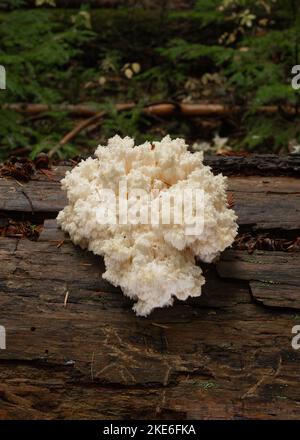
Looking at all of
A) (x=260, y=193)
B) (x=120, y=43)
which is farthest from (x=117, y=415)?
(x=120, y=43)

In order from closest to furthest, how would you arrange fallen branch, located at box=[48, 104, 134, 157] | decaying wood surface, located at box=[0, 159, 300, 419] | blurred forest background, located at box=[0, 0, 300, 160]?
decaying wood surface, located at box=[0, 159, 300, 419]
blurred forest background, located at box=[0, 0, 300, 160]
fallen branch, located at box=[48, 104, 134, 157]

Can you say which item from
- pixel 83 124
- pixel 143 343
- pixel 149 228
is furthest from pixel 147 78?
pixel 143 343

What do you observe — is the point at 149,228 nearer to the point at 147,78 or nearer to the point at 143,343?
the point at 143,343

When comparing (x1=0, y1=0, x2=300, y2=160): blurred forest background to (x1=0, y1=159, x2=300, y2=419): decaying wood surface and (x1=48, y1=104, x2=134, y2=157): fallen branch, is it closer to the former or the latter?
(x1=48, y1=104, x2=134, y2=157): fallen branch

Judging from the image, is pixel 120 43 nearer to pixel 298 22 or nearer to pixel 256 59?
pixel 256 59

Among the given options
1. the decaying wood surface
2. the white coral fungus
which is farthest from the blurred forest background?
the decaying wood surface

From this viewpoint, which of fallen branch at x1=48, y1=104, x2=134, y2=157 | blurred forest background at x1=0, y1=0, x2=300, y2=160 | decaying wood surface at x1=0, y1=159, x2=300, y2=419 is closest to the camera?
decaying wood surface at x1=0, y1=159, x2=300, y2=419

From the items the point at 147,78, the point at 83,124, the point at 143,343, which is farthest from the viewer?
the point at 147,78
